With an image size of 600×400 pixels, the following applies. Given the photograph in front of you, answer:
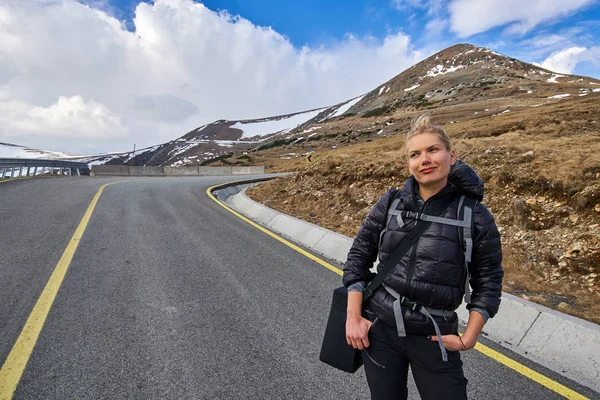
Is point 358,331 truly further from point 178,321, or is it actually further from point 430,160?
point 178,321

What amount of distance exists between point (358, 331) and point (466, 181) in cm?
103

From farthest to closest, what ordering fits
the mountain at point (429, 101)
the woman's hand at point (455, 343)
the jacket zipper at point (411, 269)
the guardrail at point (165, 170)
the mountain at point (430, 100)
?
the mountain at point (430, 100), the mountain at point (429, 101), the guardrail at point (165, 170), the jacket zipper at point (411, 269), the woman's hand at point (455, 343)

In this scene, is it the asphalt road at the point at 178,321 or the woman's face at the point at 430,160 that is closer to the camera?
the woman's face at the point at 430,160

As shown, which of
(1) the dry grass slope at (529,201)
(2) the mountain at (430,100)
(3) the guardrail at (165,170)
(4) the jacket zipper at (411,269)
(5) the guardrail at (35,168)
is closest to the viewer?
(4) the jacket zipper at (411,269)

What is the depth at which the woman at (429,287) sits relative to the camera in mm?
1753

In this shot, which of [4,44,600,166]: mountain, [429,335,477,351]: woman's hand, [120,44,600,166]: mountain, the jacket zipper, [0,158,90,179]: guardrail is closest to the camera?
[429,335,477,351]: woman's hand

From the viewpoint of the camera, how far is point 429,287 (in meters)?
1.79

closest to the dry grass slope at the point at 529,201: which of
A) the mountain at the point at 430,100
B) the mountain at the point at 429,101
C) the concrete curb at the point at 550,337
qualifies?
the concrete curb at the point at 550,337

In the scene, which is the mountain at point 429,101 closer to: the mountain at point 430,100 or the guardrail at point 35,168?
the mountain at point 430,100

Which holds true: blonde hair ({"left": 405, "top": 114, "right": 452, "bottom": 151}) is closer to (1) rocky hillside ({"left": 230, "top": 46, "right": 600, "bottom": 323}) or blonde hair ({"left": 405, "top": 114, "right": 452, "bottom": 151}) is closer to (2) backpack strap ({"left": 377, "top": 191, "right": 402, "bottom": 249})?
(2) backpack strap ({"left": 377, "top": 191, "right": 402, "bottom": 249})

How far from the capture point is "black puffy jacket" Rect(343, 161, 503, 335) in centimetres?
176

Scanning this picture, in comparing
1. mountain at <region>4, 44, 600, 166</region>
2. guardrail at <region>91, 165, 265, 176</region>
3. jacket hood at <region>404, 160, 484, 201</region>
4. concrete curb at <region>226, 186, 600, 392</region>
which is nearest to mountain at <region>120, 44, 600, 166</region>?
mountain at <region>4, 44, 600, 166</region>

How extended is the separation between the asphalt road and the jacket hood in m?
1.97

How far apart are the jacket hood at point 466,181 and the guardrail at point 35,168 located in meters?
21.6
